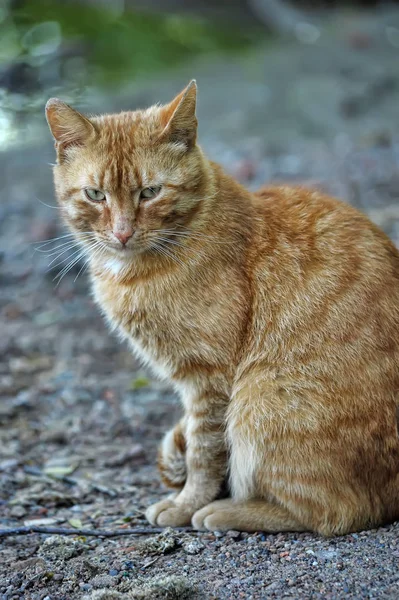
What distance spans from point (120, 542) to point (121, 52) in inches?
484

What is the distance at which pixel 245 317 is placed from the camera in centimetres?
347

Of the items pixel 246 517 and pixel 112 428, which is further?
pixel 112 428

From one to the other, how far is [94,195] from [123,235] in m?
0.27

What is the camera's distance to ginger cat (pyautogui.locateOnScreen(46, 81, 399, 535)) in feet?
10.8

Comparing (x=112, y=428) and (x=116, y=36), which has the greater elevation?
(x=116, y=36)

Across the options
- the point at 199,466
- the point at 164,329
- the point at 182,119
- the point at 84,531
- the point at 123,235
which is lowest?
the point at 84,531

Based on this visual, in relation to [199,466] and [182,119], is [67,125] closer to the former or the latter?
[182,119]

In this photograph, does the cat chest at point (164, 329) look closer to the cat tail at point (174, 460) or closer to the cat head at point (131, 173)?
the cat head at point (131, 173)

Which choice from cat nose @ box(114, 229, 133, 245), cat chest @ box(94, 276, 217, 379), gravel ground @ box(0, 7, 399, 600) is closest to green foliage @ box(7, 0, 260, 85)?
gravel ground @ box(0, 7, 399, 600)

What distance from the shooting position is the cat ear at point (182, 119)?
3.39 metres

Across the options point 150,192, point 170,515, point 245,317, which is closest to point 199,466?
point 170,515

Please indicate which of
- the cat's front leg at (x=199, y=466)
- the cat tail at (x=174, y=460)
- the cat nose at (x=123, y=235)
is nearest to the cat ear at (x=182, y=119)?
the cat nose at (x=123, y=235)

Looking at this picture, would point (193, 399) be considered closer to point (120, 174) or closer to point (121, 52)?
point (120, 174)

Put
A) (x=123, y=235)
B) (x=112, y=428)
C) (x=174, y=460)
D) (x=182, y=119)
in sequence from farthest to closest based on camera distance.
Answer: (x=112, y=428), (x=174, y=460), (x=182, y=119), (x=123, y=235)
